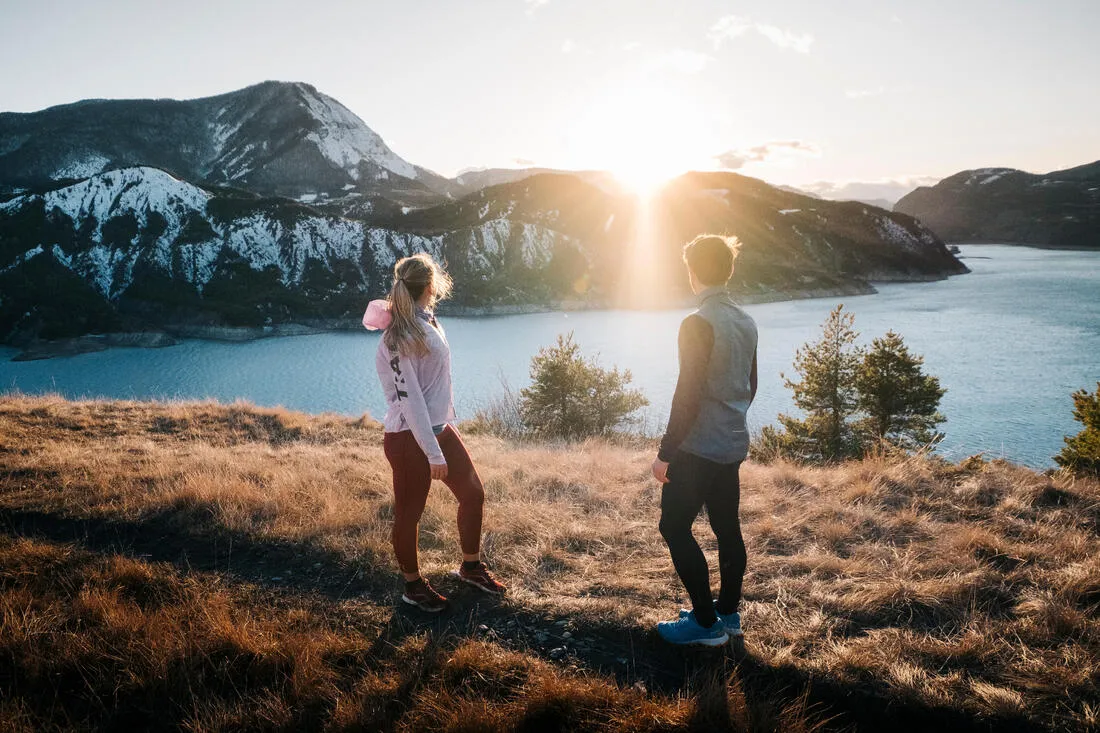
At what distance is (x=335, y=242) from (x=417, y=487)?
258 feet

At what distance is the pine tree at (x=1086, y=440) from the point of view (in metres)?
8.16

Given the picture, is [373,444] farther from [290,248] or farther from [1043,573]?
[290,248]

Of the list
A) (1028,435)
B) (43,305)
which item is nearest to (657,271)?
(1028,435)

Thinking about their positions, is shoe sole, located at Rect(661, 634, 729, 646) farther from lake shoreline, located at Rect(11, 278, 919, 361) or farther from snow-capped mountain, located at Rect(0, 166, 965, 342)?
snow-capped mountain, located at Rect(0, 166, 965, 342)

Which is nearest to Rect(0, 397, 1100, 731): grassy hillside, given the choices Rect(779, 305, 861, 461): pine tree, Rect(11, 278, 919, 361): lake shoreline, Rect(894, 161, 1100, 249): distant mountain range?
Rect(779, 305, 861, 461): pine tree

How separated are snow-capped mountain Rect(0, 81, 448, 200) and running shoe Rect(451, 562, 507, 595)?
449 feet

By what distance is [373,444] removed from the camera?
9742 millimetres

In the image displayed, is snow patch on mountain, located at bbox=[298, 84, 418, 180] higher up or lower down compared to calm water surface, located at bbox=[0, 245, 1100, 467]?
higher up

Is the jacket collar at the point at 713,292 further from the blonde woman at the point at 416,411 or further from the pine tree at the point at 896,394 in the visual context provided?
the pine tree at the point at 896,394

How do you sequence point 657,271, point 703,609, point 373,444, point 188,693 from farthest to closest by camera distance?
point 657,271, point 373,444, point 703,609, point 188,693

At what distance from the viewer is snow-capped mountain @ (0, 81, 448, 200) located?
137 m

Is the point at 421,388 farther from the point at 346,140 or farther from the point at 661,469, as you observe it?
the point at 346,140

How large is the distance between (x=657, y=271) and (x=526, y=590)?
86.8 m

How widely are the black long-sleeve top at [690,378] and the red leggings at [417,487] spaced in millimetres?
1211
